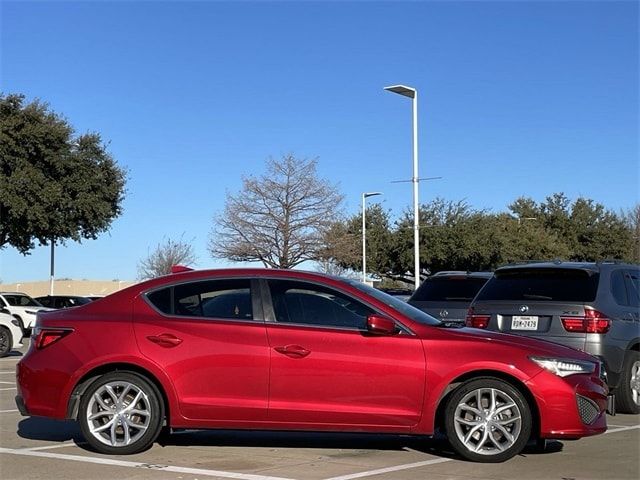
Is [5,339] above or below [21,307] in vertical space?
below

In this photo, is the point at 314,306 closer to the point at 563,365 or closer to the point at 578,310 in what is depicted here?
the point at 563,365

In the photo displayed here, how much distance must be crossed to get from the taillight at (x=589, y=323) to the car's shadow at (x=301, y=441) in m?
1.79

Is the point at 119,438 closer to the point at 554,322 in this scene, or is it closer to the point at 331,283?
the point at 331,283

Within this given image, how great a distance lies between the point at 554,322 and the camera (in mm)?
9570

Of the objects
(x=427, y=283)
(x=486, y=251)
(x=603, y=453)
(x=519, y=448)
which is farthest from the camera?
(x=486, y=251)

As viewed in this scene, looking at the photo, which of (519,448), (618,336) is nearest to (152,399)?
(519,448)

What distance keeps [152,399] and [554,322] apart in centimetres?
469

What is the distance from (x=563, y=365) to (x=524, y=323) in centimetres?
266

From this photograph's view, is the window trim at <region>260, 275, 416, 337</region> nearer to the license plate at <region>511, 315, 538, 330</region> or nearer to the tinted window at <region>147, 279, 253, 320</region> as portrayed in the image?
the tinted window at <region>147, 279, 253, 320</region>

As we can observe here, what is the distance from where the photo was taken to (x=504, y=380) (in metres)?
7.08

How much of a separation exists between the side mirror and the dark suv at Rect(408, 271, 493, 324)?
621 centimetres

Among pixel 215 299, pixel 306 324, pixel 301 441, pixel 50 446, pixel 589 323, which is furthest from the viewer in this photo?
pixel 589 323

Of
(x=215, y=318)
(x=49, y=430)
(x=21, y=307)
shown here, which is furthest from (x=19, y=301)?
(x=215, y=318)

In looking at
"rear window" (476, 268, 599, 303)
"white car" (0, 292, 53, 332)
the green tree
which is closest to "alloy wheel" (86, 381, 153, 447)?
"rear window" (476, 268, 599, 303)
